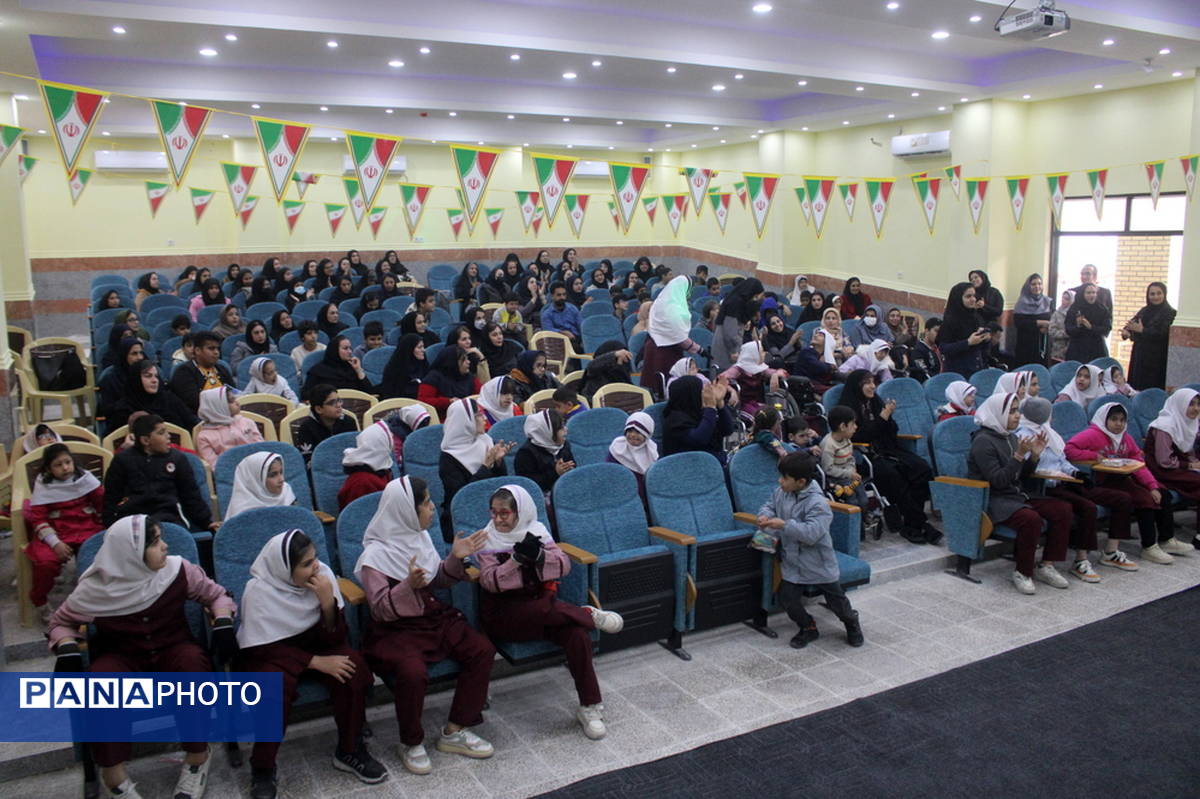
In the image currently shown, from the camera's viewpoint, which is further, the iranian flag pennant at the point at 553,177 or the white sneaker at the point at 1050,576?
the iranian flag pennant at the point at 553,177

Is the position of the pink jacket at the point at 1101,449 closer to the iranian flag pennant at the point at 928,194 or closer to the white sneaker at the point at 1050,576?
the white sneaker at the point at 1050,576

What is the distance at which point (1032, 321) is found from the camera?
37.1ft

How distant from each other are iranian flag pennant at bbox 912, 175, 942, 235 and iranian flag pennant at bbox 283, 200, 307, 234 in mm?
10668

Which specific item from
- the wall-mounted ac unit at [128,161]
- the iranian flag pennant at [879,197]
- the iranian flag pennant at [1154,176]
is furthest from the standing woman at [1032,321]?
the wall-mounted ac unit at [128,161]

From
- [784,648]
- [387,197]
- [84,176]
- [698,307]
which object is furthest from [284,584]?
[387,197]

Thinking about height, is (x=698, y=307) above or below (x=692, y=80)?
below

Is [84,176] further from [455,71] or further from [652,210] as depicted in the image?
[652,210]

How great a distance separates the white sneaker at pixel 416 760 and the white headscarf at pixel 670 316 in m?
4.56

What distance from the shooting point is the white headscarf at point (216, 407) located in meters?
5.91

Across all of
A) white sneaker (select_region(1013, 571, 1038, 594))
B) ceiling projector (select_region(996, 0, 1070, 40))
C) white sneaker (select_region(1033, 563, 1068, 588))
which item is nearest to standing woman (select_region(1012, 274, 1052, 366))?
ceiling projector (select_region(996, 0, 1070, 40))

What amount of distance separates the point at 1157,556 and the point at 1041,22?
4.29m

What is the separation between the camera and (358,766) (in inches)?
146

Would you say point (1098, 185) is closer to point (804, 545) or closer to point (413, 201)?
point (804, 545)

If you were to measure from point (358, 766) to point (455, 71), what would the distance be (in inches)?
409
